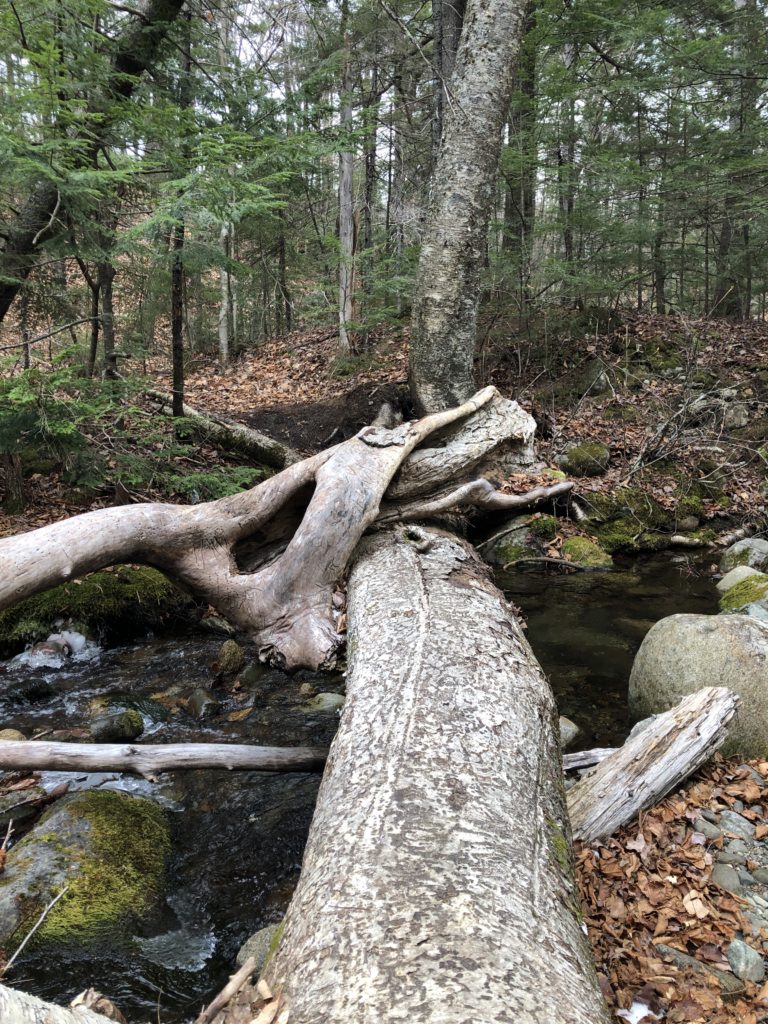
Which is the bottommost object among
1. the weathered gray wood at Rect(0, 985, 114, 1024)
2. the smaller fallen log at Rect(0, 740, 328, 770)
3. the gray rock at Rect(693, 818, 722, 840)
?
the gray rock at Rect(693, 818, 722, 840)

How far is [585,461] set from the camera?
9.23 meters

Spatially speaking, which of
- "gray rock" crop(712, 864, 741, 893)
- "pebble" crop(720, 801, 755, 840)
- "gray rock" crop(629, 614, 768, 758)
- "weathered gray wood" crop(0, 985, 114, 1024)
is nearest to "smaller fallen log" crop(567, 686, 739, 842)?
"pebble" crop(720, 801, 755, 840)

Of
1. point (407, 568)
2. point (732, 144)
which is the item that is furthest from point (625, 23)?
point (407, 568)

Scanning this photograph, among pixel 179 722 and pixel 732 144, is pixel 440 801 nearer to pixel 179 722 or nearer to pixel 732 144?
pixel 179 722

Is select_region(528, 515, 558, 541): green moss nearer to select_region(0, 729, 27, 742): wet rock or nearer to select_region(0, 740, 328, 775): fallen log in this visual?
select_region(0, 740, 328, 775): fallen log

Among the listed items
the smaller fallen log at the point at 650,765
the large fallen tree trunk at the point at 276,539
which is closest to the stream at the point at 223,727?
the large fallen tree trunk at the point at 276,539

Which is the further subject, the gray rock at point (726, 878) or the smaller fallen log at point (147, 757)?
the smaller fallen log at point (147, 757)

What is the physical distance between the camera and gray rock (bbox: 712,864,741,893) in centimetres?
277

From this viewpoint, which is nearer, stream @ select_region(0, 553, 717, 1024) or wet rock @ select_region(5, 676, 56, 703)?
stream @ select_region(0, 553, 717, 1024)

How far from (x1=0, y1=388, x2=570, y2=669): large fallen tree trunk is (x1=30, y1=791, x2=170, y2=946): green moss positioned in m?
1.18

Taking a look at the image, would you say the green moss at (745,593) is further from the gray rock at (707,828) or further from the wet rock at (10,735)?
the wet rock at (10,735)

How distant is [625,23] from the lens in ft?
31.2

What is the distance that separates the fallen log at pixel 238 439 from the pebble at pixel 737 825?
6.52m

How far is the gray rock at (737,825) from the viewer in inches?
121
